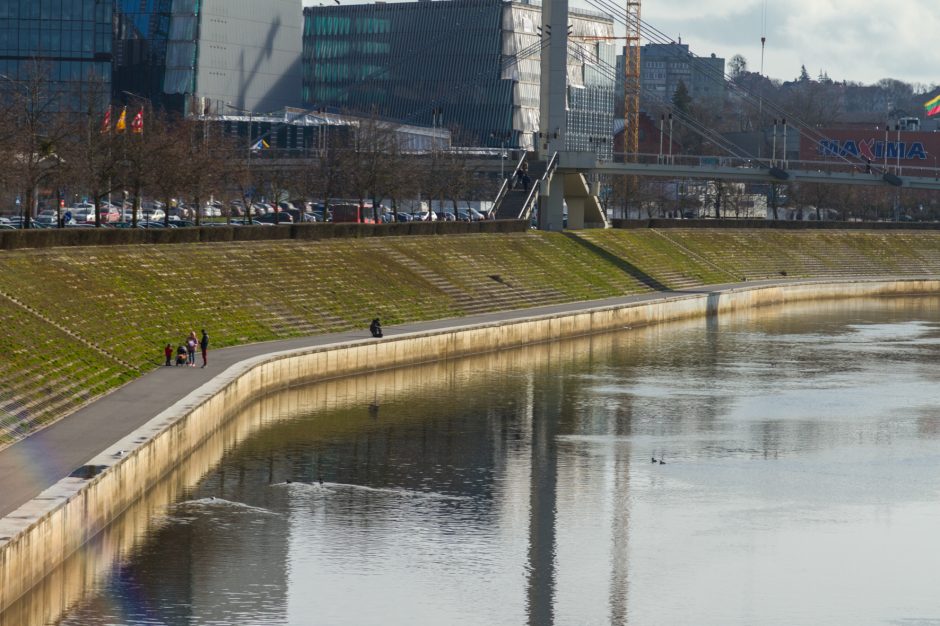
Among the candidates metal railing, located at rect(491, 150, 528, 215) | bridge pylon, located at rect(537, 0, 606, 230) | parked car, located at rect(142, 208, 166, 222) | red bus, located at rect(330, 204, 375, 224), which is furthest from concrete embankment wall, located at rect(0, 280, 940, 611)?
parked car, located at rect(142, 208, 166, 222)

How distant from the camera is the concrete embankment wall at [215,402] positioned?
25.3 meters

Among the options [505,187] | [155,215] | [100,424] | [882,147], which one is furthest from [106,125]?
[882,147]

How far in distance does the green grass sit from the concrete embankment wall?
9.43 ft

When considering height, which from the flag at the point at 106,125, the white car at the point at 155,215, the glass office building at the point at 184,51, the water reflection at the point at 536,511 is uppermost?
the glass office building at the point at 184,51

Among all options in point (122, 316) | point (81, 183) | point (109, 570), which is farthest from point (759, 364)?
point (109, 570)

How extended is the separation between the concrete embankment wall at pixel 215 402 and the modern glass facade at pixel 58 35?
Answer: 74.2 m

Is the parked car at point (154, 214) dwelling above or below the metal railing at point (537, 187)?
below

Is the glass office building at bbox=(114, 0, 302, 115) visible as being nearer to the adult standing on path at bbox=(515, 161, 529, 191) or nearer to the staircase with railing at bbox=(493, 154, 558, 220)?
the adult standing on path at bbox=(515, 161, 529, 191)

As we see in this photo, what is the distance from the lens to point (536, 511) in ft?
112

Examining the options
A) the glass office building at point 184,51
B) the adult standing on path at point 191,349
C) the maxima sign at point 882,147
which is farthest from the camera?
the maxima sign at point 882,147

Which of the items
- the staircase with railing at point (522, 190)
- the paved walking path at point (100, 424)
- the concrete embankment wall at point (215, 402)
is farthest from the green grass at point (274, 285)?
the concrete embankment wall at point (215, 402)

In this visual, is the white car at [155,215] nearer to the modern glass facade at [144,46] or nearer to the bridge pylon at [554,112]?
the bridge pylon at [554,112]

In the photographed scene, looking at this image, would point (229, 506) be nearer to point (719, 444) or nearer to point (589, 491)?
point (589, 491)

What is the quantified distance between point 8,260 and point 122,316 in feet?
12.7
